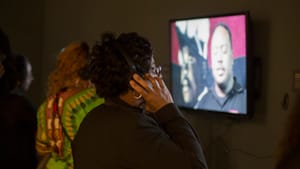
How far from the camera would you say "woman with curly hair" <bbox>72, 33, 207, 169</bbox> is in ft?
4.20

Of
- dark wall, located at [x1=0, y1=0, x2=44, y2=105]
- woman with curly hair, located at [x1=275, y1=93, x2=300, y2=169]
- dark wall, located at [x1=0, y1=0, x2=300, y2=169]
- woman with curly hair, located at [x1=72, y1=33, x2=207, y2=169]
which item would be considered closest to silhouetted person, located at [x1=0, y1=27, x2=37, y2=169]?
woman with curly hair, located at [x1=72, y1=33, x2=207, y2=169]

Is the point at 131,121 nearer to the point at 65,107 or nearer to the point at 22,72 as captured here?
the point at 65,107

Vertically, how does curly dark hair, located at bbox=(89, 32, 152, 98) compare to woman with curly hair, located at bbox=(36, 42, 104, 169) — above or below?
above

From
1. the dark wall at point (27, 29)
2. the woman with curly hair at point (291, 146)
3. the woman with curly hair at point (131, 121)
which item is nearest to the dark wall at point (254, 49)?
the dark wall at point (27, 29)

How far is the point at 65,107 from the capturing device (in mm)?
2135

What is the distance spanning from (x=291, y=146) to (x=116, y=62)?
592mm

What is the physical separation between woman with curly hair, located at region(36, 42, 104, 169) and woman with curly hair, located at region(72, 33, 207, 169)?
2.03ft

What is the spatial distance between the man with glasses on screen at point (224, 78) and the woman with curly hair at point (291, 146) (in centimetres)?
172

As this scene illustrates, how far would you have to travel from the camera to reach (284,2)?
8.90 feet

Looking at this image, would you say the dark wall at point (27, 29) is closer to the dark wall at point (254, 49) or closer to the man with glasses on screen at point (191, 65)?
the dark wall at point (254, 49)

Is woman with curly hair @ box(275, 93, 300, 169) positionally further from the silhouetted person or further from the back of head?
the back of head

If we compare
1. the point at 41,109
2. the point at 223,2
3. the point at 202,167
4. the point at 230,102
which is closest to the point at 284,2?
the point at 223,2

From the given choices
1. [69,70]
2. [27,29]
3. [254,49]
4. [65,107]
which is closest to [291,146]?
[65,107]

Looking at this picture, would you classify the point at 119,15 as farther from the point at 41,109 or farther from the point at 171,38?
the point at 41,109
